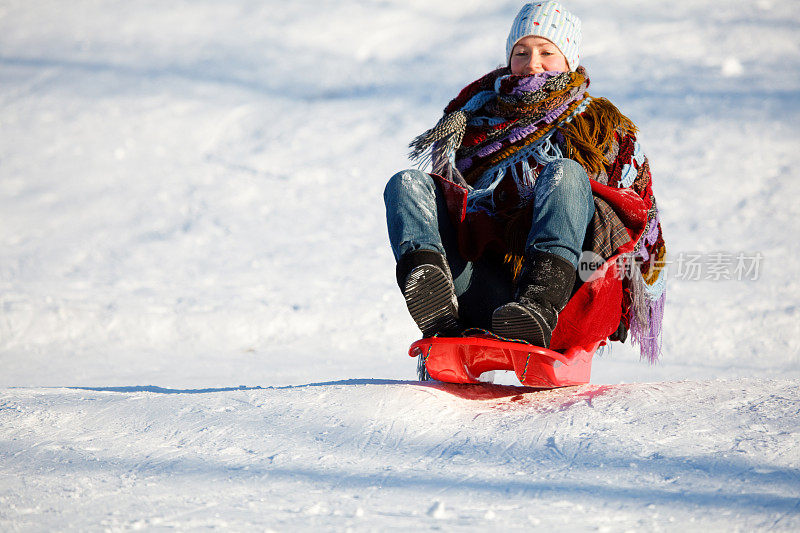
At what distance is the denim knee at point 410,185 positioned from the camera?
1679mm

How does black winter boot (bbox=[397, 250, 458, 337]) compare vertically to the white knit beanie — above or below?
below

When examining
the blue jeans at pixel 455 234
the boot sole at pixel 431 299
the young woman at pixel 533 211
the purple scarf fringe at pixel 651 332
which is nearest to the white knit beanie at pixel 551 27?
the young woman at pixel 533 211

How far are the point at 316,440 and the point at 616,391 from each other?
2.19 ft

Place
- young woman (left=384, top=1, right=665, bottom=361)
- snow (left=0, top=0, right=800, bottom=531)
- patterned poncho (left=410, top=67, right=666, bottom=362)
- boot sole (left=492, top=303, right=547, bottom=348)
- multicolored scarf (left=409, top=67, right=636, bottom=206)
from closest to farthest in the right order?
snow (left=0, top=0, right=800, bottom=531) → boot sole (left=492, top=303, right=547, bottom=348) → young woman (left=384, top=1, right=665, bottom=361) → patterned poncho (left=410, top=67, right=666, bottom=362) → multicolored scarf (left=409, top=67, right=636, bottom=206)

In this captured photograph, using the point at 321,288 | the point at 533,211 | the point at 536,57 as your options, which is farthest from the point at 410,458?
the point at 321,288

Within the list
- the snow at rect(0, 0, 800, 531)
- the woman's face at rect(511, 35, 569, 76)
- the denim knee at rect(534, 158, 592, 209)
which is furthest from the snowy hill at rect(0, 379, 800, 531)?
the woman's face at rect(511, 35, 569, 76)

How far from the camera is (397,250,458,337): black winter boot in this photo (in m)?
1.54

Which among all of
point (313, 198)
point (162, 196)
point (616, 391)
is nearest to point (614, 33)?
point (313, 198)

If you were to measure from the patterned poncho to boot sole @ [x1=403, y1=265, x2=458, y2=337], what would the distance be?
20 centimetres

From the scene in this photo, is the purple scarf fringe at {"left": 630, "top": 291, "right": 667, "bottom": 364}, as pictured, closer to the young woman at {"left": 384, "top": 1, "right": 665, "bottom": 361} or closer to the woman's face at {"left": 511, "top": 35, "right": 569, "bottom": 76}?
the young woman at {"left": 384, "top": 1, "right": 665, "bottom": 361}

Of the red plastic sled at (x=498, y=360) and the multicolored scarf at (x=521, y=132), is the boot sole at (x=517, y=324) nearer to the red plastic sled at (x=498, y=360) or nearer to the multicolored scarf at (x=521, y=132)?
the red plastic sled at (x=498, y=360)

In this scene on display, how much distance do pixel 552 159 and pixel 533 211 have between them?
25cm

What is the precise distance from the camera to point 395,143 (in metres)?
4.91

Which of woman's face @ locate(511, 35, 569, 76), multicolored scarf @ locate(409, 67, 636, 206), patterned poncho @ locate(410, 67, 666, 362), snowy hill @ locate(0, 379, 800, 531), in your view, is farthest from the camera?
woman's face @ locate(511, 35, 569, 76)
